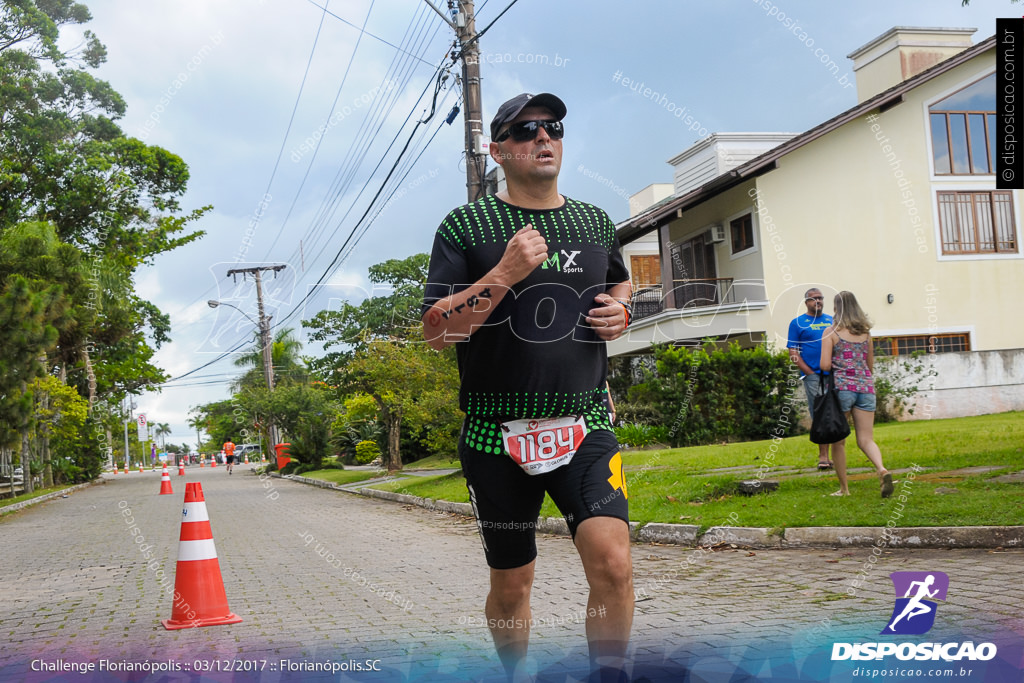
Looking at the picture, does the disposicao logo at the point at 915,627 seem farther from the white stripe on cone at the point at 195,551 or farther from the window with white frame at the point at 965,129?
the window with white frame at the point at 965,129

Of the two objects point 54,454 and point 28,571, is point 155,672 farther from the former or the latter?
point 54,454

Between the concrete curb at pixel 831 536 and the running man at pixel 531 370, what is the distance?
3890 mm

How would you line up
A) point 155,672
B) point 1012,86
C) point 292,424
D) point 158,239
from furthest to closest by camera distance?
point 292,424
point 158,239
point 1012,86
point 155,672

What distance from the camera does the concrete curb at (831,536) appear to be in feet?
20.5

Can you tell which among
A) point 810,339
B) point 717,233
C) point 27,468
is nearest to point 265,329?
point 27,468

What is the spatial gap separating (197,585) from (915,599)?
4.14 meters

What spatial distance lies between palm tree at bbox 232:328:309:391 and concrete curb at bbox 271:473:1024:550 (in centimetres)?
4207

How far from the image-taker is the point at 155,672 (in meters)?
4.20

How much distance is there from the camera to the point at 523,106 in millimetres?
3154

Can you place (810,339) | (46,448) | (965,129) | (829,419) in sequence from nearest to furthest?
(829,419) < (810,339) < (965,129) < (46,448)

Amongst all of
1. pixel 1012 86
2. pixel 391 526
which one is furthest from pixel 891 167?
pixel 391 526

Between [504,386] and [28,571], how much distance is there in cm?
768

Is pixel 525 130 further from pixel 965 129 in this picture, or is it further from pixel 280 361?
pixel 280 361

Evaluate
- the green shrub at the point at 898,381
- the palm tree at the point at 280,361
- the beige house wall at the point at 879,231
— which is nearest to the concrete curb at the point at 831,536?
the green shrub at the point at 898,381
